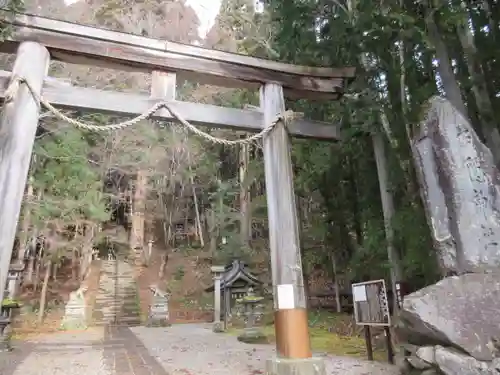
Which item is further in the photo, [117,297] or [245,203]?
[245,203]

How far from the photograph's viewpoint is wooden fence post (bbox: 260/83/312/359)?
4719 mm

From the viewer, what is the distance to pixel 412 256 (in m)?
7.19

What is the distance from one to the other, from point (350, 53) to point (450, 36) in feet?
6.13

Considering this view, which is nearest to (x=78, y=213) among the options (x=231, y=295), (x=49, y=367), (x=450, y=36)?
(x=231, y=295)

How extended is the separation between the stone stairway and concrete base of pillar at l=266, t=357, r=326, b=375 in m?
13.0

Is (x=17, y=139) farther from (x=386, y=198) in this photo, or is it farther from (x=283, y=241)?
(x=386, y=198)

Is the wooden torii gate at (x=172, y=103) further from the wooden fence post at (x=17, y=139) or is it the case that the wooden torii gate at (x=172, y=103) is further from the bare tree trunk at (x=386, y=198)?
the bare tree trunk at (x=386, y=198)

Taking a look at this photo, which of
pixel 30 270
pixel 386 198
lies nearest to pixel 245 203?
pixel 30 270

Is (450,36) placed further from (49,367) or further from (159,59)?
(49,367)

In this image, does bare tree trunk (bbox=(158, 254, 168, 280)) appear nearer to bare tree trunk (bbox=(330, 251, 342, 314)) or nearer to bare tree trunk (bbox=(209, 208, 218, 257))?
bare tree trunk (bbox=(209, 208, 218, 257))

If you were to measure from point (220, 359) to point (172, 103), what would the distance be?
4768mm

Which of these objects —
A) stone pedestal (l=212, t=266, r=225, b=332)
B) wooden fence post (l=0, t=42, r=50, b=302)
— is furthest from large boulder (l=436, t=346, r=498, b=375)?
stone pedestal (l=212, t=266, r=225, b=332)

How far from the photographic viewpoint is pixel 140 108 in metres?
4.96

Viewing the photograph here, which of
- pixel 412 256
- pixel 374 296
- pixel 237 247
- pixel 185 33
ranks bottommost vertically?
pixel 374 296
